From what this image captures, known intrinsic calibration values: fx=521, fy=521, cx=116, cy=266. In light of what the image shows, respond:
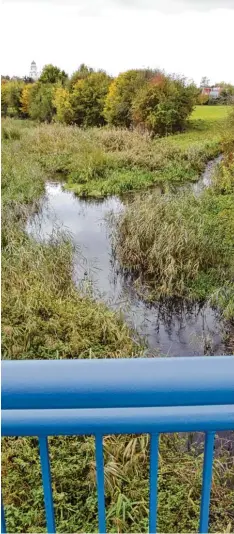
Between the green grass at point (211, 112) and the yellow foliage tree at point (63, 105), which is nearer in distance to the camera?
the green grass at point (211, 112)

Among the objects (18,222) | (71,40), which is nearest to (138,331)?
(18,222)

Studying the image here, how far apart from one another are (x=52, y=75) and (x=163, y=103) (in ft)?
5.34

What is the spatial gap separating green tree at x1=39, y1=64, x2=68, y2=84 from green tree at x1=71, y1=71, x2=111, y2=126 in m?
0.29

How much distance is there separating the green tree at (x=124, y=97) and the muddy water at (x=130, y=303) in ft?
7.37

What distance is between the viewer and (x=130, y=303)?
3.00m

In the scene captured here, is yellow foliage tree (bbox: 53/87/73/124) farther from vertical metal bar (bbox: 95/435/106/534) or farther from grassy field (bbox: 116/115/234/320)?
vertical metal bar (bbox: 95/435/106/534)

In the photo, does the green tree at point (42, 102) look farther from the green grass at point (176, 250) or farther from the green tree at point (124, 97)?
the green grass at point (176, 250)

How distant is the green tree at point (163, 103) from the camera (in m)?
6.10

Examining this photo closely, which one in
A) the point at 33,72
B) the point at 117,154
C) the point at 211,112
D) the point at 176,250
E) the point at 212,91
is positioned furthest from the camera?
the point at 33,72

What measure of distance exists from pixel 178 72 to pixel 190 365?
6376mm

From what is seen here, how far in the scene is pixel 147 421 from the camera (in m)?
0.36

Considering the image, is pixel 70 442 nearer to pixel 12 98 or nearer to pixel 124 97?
pixel 124 97

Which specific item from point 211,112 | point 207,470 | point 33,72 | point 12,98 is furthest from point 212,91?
point 207,470

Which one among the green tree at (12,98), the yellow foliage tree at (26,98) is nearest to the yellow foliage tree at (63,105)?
the yellow foliage tree at (26,98)
